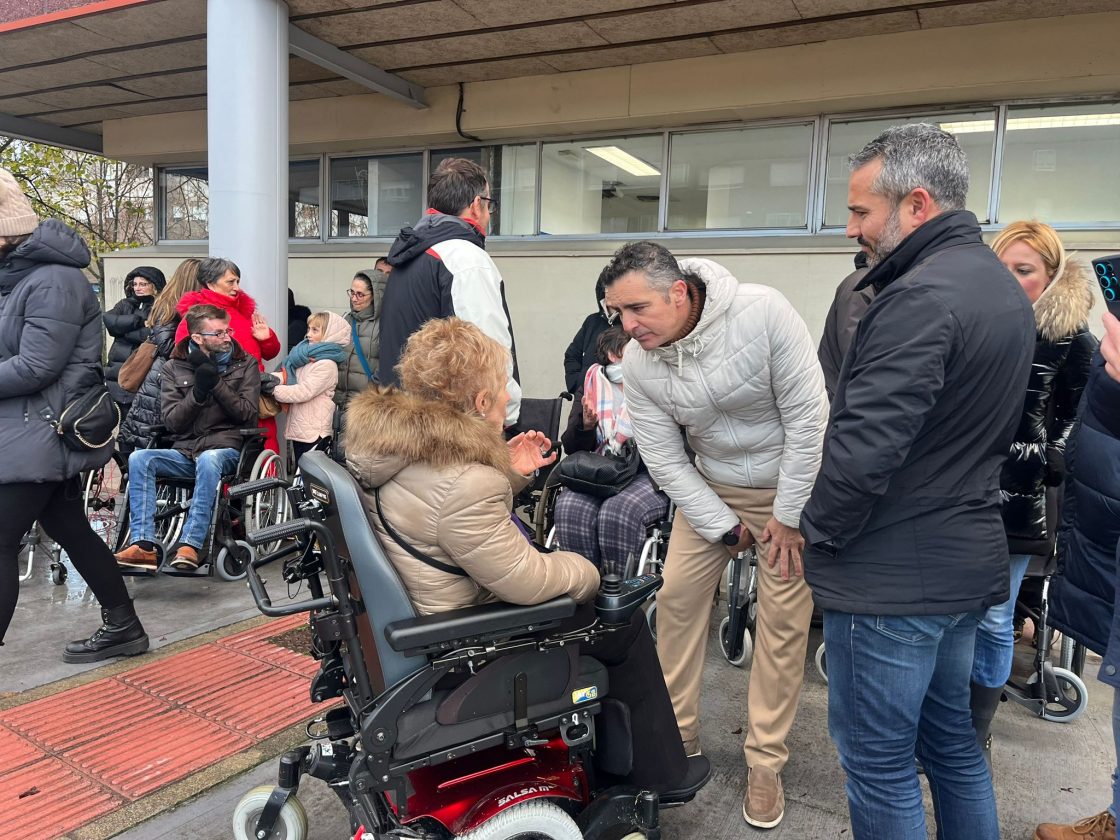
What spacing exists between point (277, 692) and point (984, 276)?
3177 mm

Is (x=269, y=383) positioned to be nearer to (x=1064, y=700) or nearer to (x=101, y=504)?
(x=101, y=504)

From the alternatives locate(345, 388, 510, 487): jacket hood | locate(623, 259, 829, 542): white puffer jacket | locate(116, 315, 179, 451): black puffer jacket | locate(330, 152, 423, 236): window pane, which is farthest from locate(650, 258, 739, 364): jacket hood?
locate(330, 152, 423, 236): window pane

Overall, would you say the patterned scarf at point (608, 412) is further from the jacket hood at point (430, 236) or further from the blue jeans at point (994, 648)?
the blue jeans at point (994, 648)

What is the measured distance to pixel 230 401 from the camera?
4.89 metres

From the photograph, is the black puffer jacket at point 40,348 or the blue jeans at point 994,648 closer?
the blue jeans at point 994,648

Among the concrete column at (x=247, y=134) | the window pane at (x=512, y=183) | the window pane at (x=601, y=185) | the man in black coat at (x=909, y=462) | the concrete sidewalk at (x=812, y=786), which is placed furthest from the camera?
the window pane at (x=512, y=183)

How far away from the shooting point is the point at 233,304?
17.4 ft

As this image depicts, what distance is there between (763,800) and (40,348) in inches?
127

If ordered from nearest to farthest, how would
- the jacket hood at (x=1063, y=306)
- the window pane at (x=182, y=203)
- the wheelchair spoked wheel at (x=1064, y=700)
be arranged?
1. the jacket hood at (x=1063, y=306)
2. the wheelchair spoked wheel at (x=1064, y=700)
3. the window pane at (x=182, y=203)

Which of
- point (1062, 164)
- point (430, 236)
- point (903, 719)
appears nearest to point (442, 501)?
point (903, 719)

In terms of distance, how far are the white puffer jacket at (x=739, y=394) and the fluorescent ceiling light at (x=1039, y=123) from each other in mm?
4385

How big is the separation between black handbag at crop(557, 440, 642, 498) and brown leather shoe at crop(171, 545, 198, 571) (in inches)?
84.5

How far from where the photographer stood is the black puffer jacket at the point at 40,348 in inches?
130

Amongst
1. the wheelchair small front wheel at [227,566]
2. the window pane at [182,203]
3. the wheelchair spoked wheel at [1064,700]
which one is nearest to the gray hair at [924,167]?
the wheelchair spoked wheel at [1064,700]
